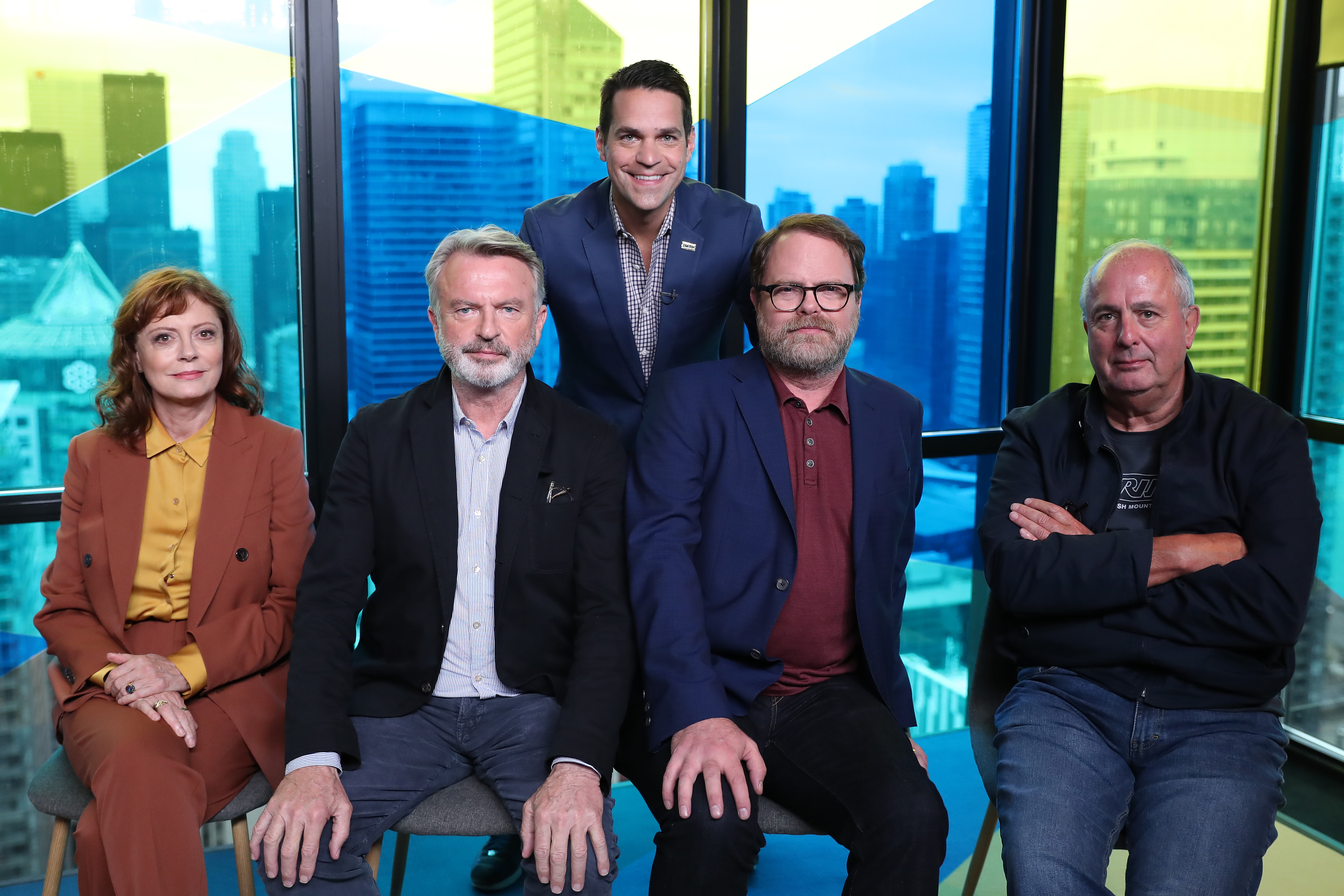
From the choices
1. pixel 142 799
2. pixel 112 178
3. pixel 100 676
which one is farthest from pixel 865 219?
pixel 142 799

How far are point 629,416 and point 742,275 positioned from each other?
17.6 inches

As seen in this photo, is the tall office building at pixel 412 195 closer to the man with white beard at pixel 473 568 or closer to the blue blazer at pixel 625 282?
the blue blazer at pixel 625 282

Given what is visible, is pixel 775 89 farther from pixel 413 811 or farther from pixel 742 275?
pixel 413 811

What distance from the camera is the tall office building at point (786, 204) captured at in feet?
11.8

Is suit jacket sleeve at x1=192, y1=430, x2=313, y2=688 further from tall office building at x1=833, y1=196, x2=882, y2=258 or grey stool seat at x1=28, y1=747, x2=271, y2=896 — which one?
tall office building at x1=833, y1=196, x2=882, y2=258

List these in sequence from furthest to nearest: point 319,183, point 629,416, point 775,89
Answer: point 775,89
point 319,183
point 629,416

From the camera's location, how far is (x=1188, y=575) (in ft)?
7.09

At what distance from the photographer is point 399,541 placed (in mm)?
2195

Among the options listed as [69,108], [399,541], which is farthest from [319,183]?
[399,541]

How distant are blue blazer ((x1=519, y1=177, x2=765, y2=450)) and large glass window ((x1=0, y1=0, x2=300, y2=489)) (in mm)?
954

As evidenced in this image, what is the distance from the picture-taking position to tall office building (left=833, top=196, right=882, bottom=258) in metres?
3.75

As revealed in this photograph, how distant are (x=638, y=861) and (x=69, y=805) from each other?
153cm

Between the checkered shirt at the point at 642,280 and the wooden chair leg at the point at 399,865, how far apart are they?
3.97 ft

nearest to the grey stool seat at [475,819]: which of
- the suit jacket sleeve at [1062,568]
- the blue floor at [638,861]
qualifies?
the suit jacket sleeve at [1062,568]
